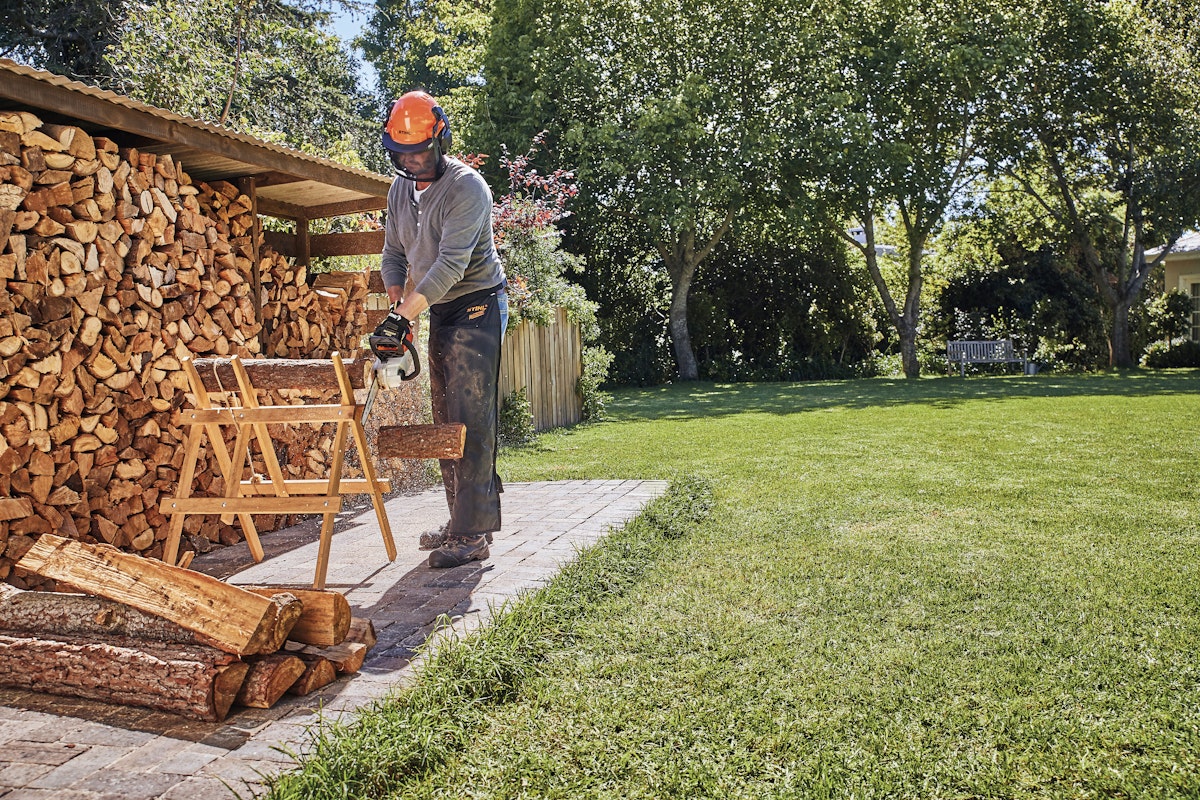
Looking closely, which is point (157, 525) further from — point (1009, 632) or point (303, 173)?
point (1009, 632)

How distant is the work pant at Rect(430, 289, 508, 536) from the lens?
4441mm

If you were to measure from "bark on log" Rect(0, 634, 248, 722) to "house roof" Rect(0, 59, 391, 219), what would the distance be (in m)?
2.18

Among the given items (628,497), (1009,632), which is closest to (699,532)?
(628,497)

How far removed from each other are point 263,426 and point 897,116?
19.2m

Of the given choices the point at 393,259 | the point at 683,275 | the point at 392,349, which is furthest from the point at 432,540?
the point at 683,275

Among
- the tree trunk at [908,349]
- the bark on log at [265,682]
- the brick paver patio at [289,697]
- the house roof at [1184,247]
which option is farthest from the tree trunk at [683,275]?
the bark on log at [265,682]

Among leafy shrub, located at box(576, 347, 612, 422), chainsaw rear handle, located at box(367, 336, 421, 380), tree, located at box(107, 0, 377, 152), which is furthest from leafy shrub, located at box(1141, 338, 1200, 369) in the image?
chainsaw rear handle, located at box(367, 336, 421, 380)

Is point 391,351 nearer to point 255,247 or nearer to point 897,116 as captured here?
point 255,247

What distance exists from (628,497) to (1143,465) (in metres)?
3.73

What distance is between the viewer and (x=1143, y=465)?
6777 mm

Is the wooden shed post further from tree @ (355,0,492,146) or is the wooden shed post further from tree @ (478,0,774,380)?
tree @ (478,0,774,380)

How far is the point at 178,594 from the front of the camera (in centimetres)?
286

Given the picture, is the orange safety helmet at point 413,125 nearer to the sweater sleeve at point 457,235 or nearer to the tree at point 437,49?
the sweater sleeve at point 457,235

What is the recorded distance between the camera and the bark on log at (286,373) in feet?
13.2
